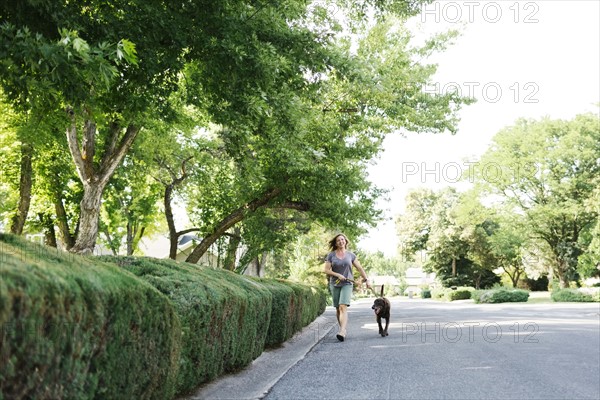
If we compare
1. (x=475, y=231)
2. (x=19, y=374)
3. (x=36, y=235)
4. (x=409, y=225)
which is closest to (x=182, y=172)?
(x=36, y=235)

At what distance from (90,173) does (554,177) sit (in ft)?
138

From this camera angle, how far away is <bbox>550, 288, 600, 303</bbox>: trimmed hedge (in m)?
35.9

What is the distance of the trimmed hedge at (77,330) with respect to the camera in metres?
2.46


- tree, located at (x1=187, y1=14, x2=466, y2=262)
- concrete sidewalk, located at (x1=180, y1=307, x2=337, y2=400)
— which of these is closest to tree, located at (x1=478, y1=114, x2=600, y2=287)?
tree, located at (x1=187, y1=14, x2=466, y2=262)

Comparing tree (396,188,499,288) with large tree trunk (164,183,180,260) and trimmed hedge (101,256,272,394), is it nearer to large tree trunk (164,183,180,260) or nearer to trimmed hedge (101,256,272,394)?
large tree trunk (164,183,180,260)

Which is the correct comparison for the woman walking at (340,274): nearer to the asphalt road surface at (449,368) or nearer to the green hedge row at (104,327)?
the asphalt road surface at (449,368)

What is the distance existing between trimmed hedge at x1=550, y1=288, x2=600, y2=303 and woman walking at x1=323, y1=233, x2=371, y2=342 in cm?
3084

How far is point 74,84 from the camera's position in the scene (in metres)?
7.61

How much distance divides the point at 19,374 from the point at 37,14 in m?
6.51

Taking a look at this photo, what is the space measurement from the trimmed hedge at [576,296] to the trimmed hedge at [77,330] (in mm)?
37808

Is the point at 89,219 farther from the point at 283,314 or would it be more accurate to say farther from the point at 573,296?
the point at 573,296

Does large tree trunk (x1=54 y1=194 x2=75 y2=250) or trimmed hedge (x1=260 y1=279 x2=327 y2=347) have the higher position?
large tree trunk (x1=54 y1=194 x2=75 y2=250)

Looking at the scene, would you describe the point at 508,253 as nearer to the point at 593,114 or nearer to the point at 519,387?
the point at 593,114

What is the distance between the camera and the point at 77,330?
9.41ft
